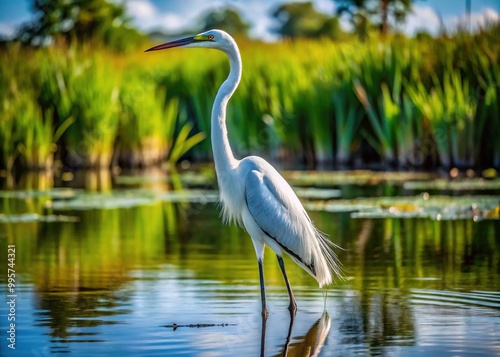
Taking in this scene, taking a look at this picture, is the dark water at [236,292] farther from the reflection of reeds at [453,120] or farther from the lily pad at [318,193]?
the reflection of reeds at [453,120]

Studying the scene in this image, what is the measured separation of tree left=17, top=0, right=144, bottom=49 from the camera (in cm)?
2881

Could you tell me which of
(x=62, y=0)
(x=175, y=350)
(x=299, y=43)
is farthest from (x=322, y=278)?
(x=62, y=0)

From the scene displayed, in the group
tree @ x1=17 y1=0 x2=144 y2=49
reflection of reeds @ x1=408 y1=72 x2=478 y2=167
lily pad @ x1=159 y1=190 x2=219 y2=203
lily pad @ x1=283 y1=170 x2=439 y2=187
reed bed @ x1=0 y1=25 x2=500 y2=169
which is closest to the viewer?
lily pad @ x1=159 y1=190 x2=219 y2=203

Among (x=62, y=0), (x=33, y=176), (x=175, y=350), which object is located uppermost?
(x=62, y=0)

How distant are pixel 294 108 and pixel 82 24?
46.4ft

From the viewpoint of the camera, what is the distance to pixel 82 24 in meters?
31.7

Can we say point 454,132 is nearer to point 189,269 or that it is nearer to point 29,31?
point 189,269

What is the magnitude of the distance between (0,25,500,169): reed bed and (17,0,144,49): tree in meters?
7.18

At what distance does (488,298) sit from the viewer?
Result: 7215 millimetres

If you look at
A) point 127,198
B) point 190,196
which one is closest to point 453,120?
point 190,196

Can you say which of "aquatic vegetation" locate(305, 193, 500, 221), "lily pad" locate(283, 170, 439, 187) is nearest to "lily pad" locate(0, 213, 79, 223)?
"aquatic vegetation" locate(305, 193, 500, 221)

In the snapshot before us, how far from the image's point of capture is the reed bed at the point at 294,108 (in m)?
17.1

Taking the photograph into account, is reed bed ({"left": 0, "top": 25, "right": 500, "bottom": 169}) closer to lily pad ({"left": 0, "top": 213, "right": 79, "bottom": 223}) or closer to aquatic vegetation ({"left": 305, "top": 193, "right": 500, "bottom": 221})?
aquatic vegetation ({"left": 305, "top": 193, "right": 500, "bottom": 221})

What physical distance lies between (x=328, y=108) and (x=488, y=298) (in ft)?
38.2
